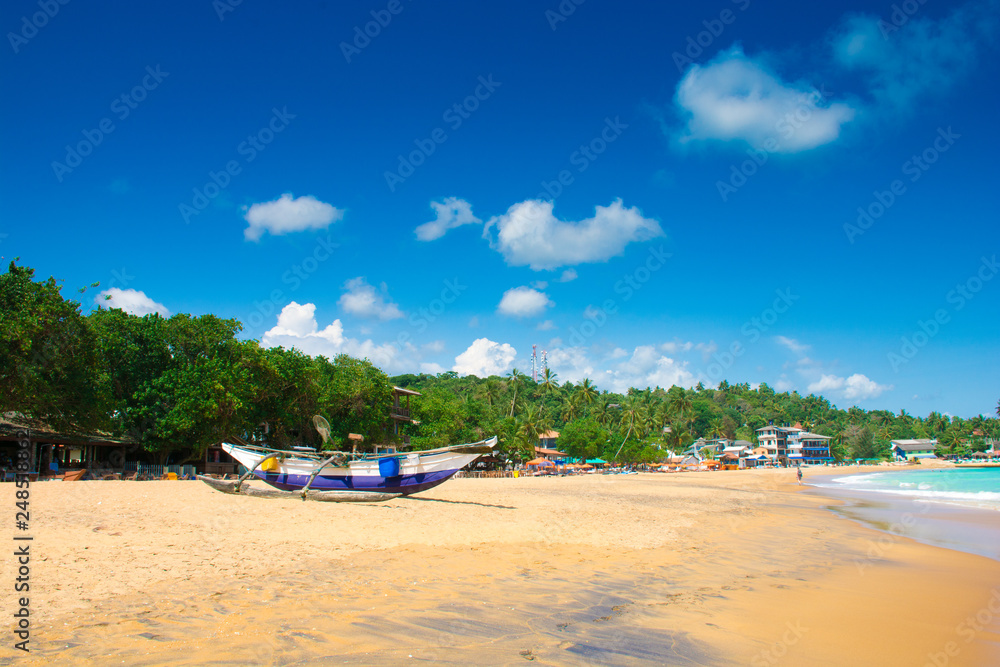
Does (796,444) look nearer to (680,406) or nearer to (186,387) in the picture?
(680,406)

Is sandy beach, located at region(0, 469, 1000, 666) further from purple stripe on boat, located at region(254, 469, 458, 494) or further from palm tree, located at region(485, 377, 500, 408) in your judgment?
palm tree, located at region(485, 377, 500, 408)

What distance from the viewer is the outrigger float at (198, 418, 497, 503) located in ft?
54.1

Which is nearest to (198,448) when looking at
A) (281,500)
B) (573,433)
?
(281,500)

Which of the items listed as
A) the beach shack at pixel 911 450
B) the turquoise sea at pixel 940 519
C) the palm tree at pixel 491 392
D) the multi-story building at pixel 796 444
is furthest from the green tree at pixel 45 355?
the beach shack at pixel 911 450

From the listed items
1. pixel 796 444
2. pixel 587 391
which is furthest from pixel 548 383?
pixel 796 444

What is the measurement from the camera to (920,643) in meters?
6.12

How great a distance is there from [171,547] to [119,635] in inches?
161

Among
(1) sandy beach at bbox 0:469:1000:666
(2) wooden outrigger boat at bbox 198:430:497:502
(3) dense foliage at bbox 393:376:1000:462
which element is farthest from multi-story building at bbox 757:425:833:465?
(1) sandy beach at bbox 0:469:1000:666

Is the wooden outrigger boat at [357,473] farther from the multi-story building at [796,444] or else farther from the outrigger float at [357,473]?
the multi-story building at [796,444]

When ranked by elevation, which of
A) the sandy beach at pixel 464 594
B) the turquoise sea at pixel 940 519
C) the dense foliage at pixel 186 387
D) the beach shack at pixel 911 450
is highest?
the dense foliage at pixel 186 387

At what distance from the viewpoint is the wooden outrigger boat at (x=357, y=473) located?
1650 centimetres

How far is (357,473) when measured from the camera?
54.9 ft

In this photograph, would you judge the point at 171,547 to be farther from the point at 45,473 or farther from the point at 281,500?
the point at 45,473

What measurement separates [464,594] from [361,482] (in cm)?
1063
